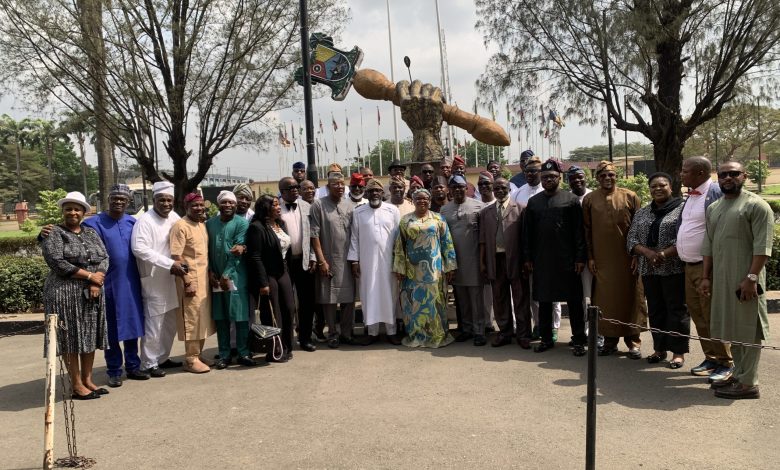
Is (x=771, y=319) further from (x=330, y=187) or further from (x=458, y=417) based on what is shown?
(x=330, y=187)

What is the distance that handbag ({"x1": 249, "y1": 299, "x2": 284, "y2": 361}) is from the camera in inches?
198

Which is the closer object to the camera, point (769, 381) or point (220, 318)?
point (769, 381)

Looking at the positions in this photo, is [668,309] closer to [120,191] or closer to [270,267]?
[270,267]

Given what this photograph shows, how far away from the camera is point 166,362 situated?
17.5ft

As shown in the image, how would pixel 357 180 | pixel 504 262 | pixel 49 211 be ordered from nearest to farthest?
pixel 504 262 < pixel 357 180 < pixel 49 211

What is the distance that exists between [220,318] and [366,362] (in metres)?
1.35

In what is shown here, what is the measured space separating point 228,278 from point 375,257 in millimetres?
1476

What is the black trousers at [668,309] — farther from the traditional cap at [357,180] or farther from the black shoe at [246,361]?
the black shoe at [246,361]

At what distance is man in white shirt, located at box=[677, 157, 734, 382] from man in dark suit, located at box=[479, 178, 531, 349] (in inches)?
57.6

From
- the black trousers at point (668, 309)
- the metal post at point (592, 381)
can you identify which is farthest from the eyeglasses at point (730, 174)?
the metal post at point (592, 381)

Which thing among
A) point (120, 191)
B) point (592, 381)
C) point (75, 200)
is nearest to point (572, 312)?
point (592, 381)

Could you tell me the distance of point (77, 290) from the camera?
430 cm

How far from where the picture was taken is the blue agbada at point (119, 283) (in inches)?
186

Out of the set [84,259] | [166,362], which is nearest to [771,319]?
[166,362]
